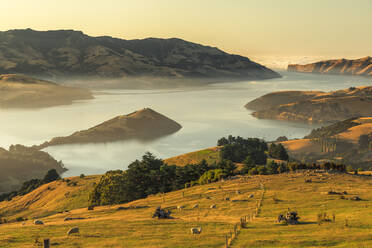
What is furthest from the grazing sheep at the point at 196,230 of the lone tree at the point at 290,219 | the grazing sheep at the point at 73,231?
the grazing sheep at the point at 73,231

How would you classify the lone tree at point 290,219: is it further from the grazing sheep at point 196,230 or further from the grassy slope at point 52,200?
the grassy slope at point 52,200

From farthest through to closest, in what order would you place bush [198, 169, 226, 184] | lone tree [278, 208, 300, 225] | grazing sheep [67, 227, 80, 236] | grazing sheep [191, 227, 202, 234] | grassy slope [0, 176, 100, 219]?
grassy slope [0, 176, 100, 219], bush [198, 169, 226, 184], lone tree [278, 208, 300, 225], grazing sheep [67, 227, 80, 236], grazing sheep [191, 227, 202, 234]

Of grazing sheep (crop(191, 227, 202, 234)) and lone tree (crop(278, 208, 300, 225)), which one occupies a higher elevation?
lone tree (crop(278, 208, 300, 225))

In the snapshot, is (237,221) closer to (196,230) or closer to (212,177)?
(196,230)

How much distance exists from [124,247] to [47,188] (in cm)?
12832

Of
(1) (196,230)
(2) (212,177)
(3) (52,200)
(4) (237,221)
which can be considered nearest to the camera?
(1) (196,230)

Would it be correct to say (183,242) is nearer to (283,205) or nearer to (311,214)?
(311,214)

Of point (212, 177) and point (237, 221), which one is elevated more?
point (237, 221)

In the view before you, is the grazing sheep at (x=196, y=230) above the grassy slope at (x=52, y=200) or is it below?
above

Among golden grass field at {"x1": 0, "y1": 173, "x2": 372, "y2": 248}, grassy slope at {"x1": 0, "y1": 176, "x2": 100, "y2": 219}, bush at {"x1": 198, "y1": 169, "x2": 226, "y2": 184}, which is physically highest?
golden grass field at {"x1": 0, "y1": 173, "x2": 372, "y2": 248}

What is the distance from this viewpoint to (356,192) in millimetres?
57688

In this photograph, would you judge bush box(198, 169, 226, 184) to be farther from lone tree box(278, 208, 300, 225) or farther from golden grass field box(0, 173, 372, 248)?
lone tree box(278, 208, 300, 225)

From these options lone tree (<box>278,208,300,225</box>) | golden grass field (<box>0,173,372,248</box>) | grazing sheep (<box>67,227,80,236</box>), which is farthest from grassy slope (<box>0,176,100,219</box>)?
lone tree (<box>278,208,300,225</box>)

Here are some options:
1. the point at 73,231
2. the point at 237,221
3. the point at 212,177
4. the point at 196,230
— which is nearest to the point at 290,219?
the point at 237,221
